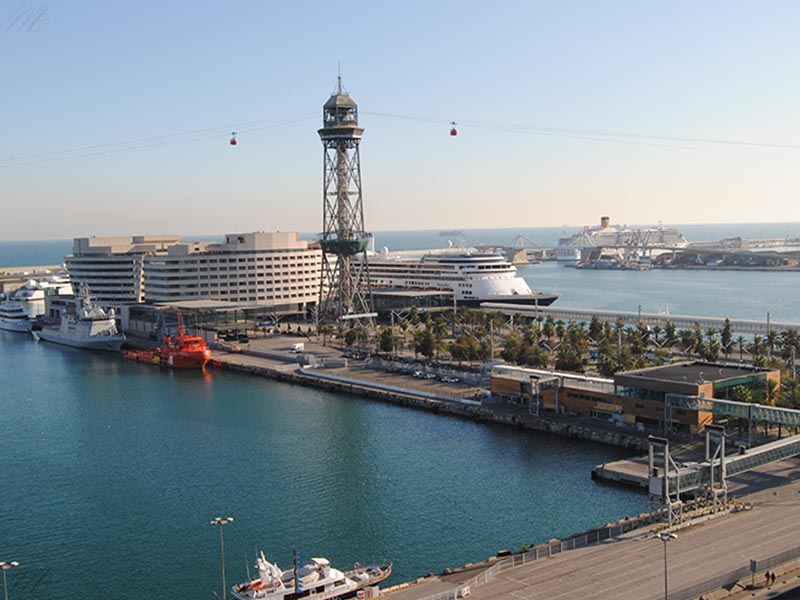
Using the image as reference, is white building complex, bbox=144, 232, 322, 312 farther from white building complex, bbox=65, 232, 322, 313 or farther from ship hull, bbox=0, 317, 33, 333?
ship hull, bbox=0, 317, 33, 333

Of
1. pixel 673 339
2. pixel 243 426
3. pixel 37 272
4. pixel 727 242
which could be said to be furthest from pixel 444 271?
pixel 727 242

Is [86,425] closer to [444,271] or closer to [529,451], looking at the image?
[529,451]

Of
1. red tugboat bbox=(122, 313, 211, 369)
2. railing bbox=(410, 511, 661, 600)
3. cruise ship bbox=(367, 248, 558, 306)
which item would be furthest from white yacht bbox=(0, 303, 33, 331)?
railing bbox=(410, 511, 661, 600)

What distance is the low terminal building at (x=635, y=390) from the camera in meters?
24.5

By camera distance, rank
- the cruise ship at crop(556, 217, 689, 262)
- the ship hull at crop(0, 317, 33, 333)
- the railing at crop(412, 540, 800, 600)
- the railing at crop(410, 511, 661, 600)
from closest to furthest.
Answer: the railing at crop(412, 540, 800, 600), the railing at crop(410, 511, 661, 600), the ship hull at crop(0, 317, 33, 333), the cruise ship at crop(556, 217, 689, 262)

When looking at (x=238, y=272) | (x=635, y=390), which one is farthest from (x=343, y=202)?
(x=635, y=390)

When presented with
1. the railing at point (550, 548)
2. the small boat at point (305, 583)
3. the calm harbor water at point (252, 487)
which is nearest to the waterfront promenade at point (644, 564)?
the railing at point (550, 548)

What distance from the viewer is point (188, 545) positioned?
58.5ft

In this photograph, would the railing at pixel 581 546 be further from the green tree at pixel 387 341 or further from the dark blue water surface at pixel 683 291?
the dark blue water surface at pixel 683 291

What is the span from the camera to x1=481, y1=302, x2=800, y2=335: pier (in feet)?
139

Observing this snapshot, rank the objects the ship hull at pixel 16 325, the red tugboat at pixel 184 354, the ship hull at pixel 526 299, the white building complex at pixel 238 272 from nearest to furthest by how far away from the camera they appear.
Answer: the red tugboat at pixel 184 354 → the white building complex at pixel 238 272 → the ship hull at pixel 526 299 → the ship hull at pixel 16 325

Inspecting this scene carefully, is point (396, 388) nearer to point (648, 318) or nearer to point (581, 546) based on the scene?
point (581, 546)

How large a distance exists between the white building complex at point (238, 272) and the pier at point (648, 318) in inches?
526

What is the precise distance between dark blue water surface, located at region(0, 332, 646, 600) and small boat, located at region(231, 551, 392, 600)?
162 cm
